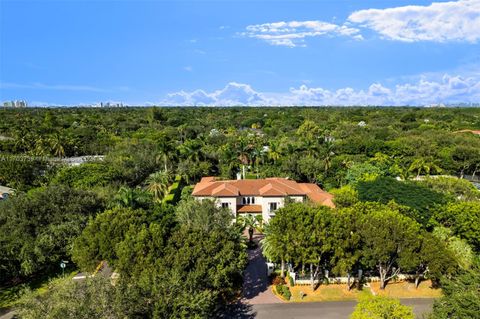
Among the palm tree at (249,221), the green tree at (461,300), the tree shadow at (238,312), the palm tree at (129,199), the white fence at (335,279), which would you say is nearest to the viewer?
the green tree at (461,300)

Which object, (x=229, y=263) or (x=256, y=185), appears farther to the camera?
(x=256, y=185)

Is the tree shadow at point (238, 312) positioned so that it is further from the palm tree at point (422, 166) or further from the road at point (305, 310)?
the palm tree at point (422, 166)

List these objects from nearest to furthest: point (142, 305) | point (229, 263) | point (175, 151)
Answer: point (142, 305), point (229, 263), point (175, 151)

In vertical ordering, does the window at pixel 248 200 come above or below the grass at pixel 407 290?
above

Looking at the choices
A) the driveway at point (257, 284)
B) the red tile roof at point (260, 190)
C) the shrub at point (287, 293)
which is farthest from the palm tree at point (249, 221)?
the shrub at point (287, 293)

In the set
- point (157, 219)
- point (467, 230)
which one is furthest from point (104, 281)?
point (467, 230)

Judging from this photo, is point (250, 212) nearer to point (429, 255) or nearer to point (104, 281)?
point (429, 255)

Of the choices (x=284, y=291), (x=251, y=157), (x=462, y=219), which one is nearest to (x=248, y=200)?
(x=284, y=291)
